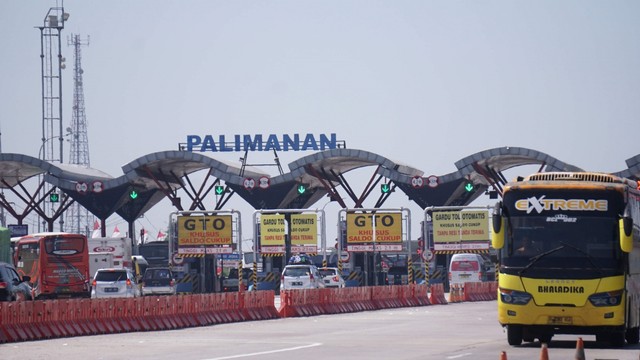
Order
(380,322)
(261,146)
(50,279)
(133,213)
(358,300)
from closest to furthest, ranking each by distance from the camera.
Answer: (380,322) → (358,300) → (50,279) → (133,213) → (261,146)

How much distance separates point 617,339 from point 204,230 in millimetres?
42237

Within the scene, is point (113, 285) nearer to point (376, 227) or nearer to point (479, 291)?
point (479, 291)

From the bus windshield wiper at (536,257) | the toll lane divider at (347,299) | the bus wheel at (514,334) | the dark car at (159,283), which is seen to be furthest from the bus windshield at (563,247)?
the dark car at (159,283)

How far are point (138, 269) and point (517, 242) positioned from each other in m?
54.5

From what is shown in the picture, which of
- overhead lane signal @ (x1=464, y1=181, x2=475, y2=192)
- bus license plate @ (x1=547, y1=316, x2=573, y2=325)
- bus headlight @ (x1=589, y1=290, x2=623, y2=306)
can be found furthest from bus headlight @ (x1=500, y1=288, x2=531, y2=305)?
overhead lane signal @ (x1=464, y1=181, x2=475, y2=192)

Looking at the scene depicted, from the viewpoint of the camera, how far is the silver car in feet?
160

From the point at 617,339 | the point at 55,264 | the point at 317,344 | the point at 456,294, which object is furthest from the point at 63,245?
the point at 617,339

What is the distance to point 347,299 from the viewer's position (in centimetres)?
4081

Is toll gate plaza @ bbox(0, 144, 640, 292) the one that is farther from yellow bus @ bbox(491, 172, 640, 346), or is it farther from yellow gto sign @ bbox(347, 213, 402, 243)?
yellow bus @ bbox(491, 172, 640, 346)

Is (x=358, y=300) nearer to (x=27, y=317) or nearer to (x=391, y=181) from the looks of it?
(x=27, y=317)

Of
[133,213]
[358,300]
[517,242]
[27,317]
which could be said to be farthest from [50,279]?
[517,242]

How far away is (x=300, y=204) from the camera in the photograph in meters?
73.1

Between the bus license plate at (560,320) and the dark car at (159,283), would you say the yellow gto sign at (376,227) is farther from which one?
the bus license plate at (560,320)

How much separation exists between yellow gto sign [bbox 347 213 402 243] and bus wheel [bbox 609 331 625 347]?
40523 millimetres
